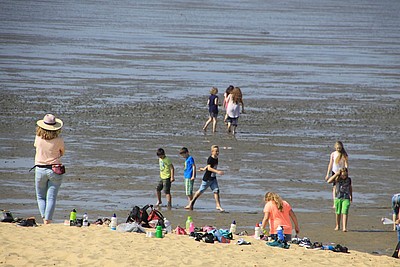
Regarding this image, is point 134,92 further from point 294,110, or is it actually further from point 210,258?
point 210,258

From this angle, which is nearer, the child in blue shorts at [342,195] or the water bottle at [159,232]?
the water bottle at [159,232]

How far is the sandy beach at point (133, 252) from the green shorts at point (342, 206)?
191cm

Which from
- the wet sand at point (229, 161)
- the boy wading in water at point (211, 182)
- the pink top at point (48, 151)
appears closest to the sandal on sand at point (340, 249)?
the wet sand at point (229, 161)

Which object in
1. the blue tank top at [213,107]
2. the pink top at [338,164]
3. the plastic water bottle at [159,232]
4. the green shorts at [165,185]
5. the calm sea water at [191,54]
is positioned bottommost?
the plastic water bottle at [159,232]

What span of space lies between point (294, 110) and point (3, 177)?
12.3 m

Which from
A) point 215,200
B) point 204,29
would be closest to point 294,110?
point 215,200

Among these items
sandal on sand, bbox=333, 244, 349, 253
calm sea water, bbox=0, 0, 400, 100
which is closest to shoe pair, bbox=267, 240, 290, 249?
sandal on sand, bbox=333, 244, 349, 253

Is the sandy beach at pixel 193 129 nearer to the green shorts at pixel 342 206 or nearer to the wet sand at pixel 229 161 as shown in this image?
the wet sand at pixel 229 161

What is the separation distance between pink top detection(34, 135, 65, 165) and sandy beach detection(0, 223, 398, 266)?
3.12 ft

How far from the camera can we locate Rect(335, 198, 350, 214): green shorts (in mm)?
16266

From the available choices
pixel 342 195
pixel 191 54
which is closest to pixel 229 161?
pixel 342 195

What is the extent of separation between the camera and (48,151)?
13898mm

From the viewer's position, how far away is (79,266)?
40.2 ft

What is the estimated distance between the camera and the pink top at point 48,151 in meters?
13.9
